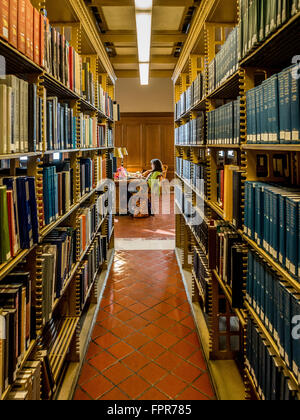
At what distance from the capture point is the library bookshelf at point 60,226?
4.99 ft

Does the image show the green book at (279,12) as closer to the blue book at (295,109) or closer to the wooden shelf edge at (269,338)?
the blue book at (295,109)

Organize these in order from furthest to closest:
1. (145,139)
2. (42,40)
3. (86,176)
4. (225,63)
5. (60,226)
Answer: (145,139), (86,176), (60,226), (225,63), (42,40)

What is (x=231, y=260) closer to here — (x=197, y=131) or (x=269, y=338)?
(x=269, y=338)

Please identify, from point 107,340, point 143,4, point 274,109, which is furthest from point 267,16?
point 107,340

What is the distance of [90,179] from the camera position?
122 inches

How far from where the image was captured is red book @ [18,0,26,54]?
1.31 metres

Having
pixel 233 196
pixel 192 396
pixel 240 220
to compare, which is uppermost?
pixel 233 196

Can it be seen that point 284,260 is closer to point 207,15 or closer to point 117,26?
point 207,15

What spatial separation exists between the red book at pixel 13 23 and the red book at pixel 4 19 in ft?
0.08

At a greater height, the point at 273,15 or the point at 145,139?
the point at 145,139

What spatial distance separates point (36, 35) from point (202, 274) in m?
2.10

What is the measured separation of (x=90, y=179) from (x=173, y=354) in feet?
5.33

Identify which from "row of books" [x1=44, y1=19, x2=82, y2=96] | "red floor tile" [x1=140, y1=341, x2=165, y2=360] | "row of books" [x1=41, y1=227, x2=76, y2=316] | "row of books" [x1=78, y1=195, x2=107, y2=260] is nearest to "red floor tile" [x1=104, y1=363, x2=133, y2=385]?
"red floor tile" [x1=140, y1=341, x2=165, y2=360]

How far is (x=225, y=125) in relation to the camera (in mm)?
2082
